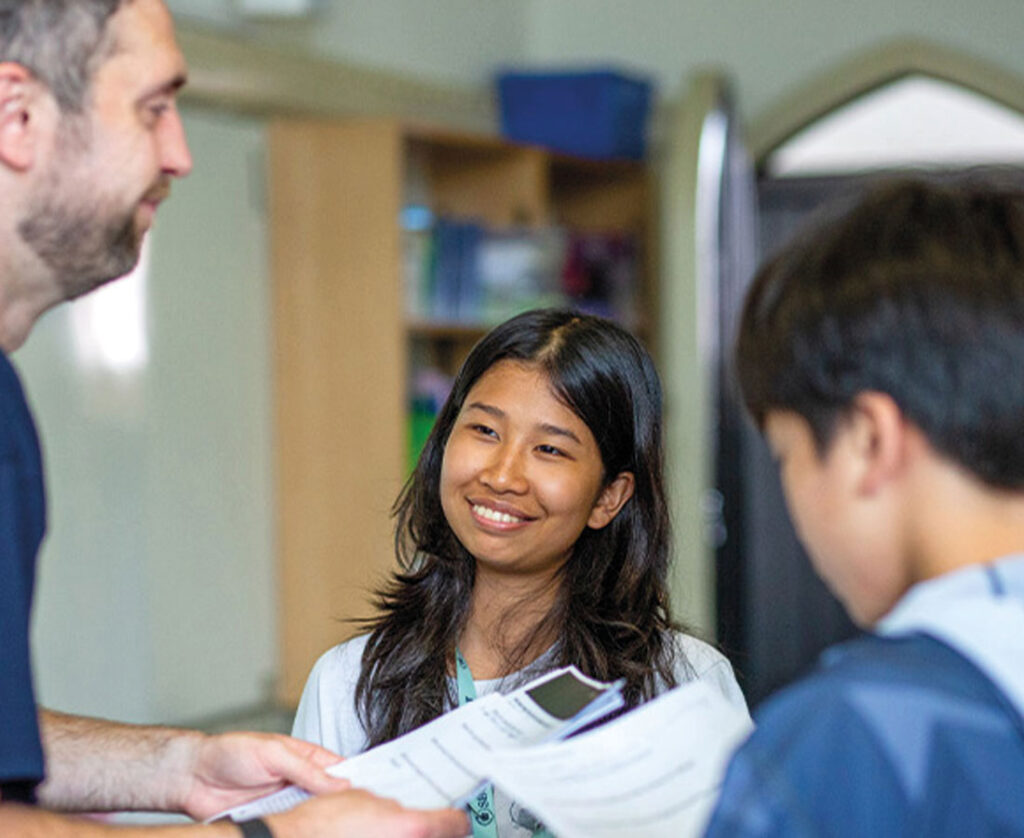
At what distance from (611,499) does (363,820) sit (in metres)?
0.68

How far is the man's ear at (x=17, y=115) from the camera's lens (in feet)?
3.69

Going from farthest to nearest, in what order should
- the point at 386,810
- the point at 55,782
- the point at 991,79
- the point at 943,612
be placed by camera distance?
the point at 991,79, the point at 55,782, the point at 386,810, the point at 943,612

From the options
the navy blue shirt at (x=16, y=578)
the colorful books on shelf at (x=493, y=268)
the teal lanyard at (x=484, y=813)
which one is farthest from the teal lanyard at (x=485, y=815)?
the colorful books on shelf at (x=493, y=268)

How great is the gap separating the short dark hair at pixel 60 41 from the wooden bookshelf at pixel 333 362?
2729 millimetres

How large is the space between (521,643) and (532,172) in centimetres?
313

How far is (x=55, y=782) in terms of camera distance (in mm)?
1400

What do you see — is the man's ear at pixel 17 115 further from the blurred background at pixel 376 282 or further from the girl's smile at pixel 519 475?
the blurred background at pixel 376 282

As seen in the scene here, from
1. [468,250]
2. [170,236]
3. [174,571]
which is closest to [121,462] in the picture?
[174,571]

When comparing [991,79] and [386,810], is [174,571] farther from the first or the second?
[991,79]

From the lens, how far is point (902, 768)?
0.80 meters

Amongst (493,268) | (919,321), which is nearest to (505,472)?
(919,321)

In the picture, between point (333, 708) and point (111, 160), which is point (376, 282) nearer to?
point (333, 708)

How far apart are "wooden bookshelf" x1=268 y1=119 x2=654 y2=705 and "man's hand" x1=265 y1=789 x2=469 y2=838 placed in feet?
8.78

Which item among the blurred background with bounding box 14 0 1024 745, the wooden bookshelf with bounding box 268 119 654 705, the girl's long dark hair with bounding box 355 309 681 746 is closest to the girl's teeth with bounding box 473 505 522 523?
the girl's long dark hair with bounding box 355 309 681 746
